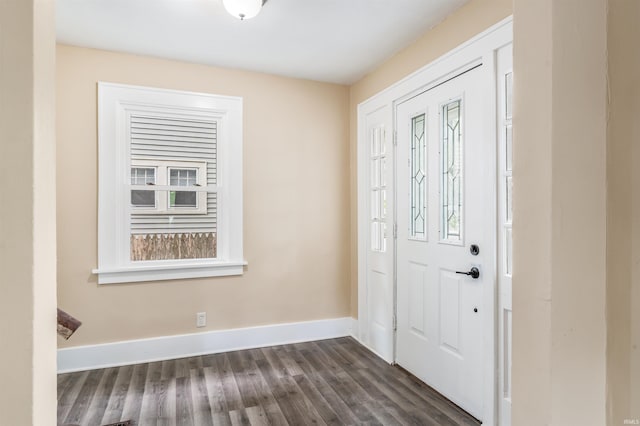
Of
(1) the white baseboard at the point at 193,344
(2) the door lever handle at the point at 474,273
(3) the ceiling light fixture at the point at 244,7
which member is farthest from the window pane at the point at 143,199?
(2) the door lever handle at the point at 474,273

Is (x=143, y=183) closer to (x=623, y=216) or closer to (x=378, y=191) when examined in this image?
(x=378, y=191)

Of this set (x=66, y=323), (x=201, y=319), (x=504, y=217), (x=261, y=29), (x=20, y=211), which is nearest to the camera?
(x=20, y=211)

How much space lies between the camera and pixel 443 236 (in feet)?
8.18

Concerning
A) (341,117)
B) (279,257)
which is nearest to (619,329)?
(279,257)

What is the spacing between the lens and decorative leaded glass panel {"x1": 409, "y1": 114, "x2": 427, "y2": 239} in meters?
2.69

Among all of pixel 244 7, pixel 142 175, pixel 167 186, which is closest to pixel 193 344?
pixel 167 186

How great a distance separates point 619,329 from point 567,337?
0.45 ft

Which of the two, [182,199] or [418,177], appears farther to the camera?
[182,199]

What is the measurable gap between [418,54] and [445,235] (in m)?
1.36

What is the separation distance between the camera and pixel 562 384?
77 cm

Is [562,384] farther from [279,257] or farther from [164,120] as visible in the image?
[164,120]

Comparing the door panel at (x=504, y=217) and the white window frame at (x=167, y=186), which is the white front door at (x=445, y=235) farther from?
the white window frame at (x=167, y=186)

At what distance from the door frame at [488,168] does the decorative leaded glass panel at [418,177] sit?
0.21 m

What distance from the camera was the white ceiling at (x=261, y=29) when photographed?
90.0 inches
